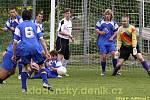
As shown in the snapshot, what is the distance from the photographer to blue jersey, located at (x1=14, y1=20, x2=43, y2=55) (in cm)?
1201

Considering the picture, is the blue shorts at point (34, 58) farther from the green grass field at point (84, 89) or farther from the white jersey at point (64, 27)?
the white jersey at point (64, 27)

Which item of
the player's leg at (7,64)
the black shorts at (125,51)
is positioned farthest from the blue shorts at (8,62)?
the black shorts at (125,51)

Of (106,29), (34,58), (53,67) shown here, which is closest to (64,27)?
(106,29)

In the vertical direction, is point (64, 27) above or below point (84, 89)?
above

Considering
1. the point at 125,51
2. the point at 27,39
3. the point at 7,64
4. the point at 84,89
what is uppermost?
the point at 27,39

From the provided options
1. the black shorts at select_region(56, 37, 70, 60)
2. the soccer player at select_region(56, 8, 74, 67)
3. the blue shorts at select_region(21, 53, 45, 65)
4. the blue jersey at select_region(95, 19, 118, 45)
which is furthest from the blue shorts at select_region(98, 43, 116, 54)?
the blue shorts at select_region(21, 53, 45, 65)

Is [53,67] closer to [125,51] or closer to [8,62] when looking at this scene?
[125,51]

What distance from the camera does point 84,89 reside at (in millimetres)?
12930

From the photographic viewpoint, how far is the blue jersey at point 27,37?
12008 millimetres

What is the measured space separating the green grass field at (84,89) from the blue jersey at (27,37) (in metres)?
0.90

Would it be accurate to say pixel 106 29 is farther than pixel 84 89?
Yes

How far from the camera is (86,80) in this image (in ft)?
52.4

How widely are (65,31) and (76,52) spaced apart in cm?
433

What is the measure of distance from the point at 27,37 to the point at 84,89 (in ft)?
6.17
